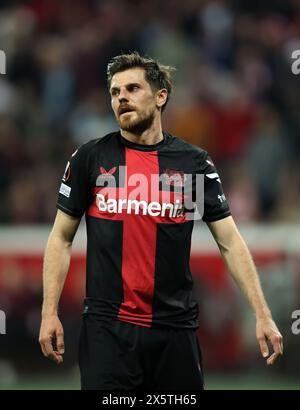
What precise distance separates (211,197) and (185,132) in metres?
6.26

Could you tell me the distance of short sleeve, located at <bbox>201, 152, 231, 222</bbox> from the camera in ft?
20.2

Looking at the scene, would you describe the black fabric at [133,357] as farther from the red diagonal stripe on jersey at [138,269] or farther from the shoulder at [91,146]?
the shoulder at [91,146]

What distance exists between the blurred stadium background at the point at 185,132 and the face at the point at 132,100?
15.0 feet

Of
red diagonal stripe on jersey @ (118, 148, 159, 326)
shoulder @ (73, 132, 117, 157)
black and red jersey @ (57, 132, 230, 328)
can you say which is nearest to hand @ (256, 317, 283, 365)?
black and red jersey @ (57, 132, 230, 328)

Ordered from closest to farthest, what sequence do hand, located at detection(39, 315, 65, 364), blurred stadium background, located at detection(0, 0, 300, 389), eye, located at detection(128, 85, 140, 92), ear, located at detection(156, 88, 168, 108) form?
hand, located at detection(39, 315, 65, 364) < eye, located at detection(128, 85, 140, 92) < ear, located at detection(156, 88, 168, 108) < blurred stadium background, located at detection(0, 0, 300, 389)

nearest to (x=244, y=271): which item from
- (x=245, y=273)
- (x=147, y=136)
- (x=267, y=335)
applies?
(x=245, y=273)

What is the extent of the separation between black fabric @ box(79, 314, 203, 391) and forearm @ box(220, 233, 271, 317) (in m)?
0.41

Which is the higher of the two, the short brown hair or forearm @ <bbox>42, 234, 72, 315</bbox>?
the short brown hair

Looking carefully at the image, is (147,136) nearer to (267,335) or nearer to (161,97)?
(161,97)

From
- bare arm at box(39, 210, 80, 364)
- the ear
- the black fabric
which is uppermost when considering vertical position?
the ear

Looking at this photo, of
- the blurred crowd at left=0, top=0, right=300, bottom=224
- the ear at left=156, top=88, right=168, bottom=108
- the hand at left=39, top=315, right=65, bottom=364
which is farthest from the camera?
the blurred crowd at left=0, top=0, right=300, bottom=224

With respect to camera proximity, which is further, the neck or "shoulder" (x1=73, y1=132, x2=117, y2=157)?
the neck

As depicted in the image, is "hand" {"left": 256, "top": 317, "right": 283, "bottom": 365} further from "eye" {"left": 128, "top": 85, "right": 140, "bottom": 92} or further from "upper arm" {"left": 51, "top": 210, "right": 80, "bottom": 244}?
"eye" {"left": 128, "top": 85, "right": 140, "bottom": 92}

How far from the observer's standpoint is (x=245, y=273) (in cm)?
612
